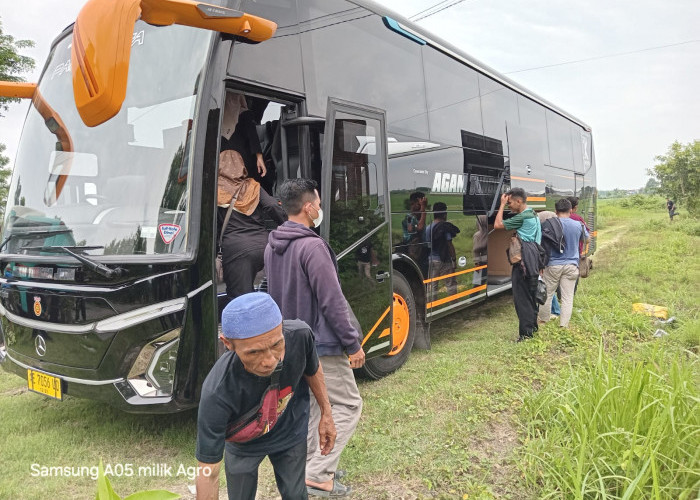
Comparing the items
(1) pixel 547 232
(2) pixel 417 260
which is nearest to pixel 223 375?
(2) pixel 417 260

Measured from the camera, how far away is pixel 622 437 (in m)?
2.74

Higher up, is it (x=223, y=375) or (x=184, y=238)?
(x=184, y=238)

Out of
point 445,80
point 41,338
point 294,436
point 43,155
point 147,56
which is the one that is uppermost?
point 445,80

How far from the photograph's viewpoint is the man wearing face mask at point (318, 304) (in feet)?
9.22

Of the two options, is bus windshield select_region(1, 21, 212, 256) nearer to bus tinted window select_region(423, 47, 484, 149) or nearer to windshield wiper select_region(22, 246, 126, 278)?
windshield wiper select_region(22, 246, 126, 278)

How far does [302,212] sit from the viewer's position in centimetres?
293

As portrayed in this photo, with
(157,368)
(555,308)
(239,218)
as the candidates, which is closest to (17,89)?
(239,218)

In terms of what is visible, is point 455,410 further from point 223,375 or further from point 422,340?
point 223,375

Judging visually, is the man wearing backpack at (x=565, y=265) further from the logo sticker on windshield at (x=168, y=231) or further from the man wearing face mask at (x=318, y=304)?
the logo sticker on windshield at (x=168, y=231)

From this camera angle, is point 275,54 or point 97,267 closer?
point 97,267

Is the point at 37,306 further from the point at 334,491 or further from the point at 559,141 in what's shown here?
the point at 559,141

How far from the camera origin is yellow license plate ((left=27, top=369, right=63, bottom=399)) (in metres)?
3.24

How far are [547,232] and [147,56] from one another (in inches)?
182

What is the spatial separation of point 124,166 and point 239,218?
0.90 metres
